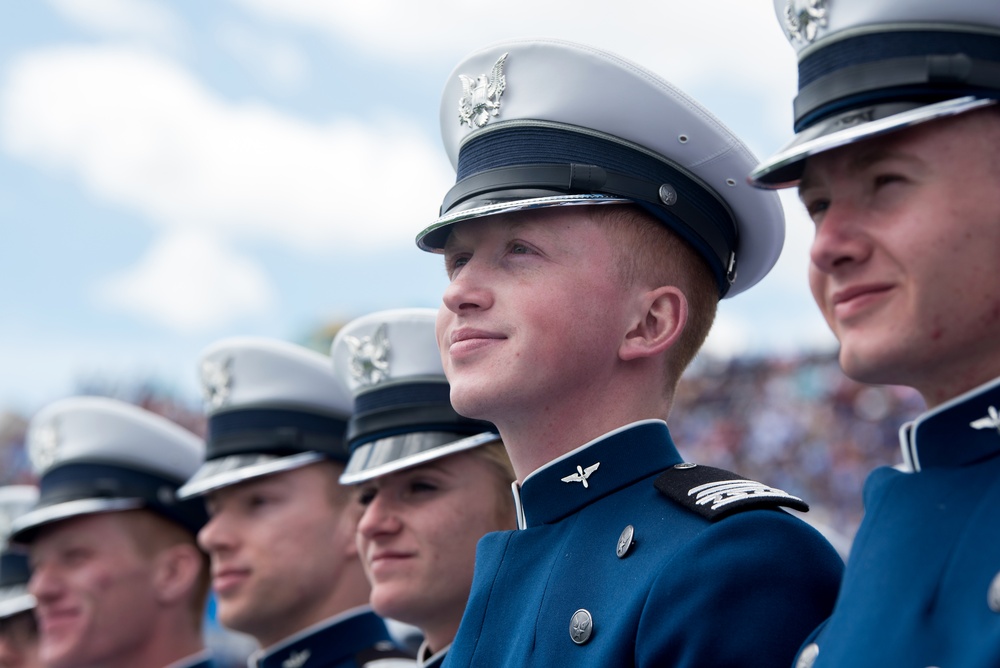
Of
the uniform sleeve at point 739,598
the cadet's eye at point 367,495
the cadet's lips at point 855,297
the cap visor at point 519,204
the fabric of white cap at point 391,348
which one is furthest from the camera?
the fabric of white cap at point 391,348

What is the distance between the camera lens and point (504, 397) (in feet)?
9.43

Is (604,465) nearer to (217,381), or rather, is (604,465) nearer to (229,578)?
(229,578)

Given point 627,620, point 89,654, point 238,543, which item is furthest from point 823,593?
point 89,654

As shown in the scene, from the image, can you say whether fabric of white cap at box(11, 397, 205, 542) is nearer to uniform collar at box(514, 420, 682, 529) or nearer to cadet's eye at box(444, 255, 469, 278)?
cadet's eye at box(444, 255, 469, 278)

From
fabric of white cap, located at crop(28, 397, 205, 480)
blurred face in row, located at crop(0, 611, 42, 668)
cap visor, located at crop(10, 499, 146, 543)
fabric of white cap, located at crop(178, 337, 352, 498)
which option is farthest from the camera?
blurred face in row, located at crop(0, 611, 42, 668)

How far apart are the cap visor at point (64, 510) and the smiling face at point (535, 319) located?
3504 mm

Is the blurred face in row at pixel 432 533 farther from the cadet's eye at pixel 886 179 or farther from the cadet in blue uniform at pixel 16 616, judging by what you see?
the cadet in blue uniform at pixel 16 616

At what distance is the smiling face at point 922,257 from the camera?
2.03 metres

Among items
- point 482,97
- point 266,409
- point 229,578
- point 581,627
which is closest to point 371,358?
point 266,409

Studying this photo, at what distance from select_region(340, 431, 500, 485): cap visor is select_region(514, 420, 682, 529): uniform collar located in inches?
43.3

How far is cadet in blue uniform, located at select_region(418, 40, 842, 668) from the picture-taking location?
269 cm

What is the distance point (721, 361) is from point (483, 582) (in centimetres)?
1976

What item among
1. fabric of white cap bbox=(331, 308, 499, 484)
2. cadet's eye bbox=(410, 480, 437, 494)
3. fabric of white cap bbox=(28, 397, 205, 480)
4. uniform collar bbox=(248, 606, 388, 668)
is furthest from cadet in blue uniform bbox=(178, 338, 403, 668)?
fabric of white cap bbox=(28, 397, 205, 480)

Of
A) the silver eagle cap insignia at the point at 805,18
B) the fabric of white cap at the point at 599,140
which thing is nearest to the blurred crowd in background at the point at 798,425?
the fabric of white cap at the point at 599,140
